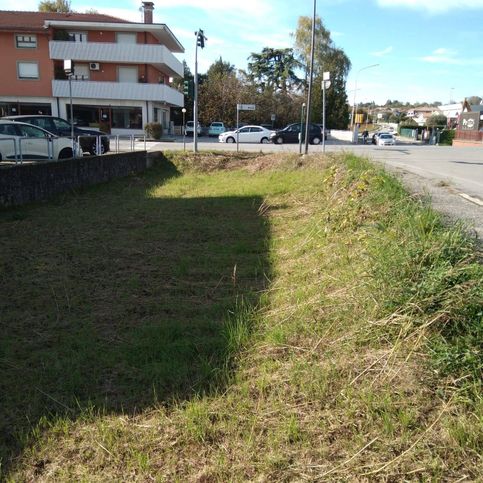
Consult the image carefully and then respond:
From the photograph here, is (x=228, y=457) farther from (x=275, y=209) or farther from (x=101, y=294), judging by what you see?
(x=275, y=209)

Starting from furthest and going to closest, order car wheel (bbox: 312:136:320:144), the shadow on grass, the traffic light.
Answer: car wheel (bbox: 312:136:320:144), the traffic light, the shadow on grass

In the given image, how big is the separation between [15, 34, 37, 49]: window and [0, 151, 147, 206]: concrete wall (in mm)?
30966

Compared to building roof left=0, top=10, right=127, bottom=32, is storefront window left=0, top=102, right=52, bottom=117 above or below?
below

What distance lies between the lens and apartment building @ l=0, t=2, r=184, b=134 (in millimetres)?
41969

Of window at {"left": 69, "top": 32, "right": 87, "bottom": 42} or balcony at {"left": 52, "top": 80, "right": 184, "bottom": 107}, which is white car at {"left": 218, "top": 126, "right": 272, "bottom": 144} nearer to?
balcony at {"left": 52, "top": 80, "right": 184, "bottom": 107}

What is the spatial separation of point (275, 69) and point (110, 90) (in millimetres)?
34856

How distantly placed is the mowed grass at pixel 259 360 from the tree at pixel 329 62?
61.1 m

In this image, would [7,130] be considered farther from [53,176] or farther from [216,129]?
[216,129]

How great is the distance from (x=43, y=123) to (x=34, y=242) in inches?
582

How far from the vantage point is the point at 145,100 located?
4259 centimetres

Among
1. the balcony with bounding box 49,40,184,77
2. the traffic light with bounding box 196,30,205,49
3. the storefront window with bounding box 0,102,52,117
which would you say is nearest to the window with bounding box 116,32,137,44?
the balcony with bounding box 49,40,184,77

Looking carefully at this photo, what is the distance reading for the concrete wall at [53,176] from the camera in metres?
10.8

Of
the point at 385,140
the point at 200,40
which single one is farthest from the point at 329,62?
the point at 200,40

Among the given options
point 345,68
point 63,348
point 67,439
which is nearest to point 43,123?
point 63,348
